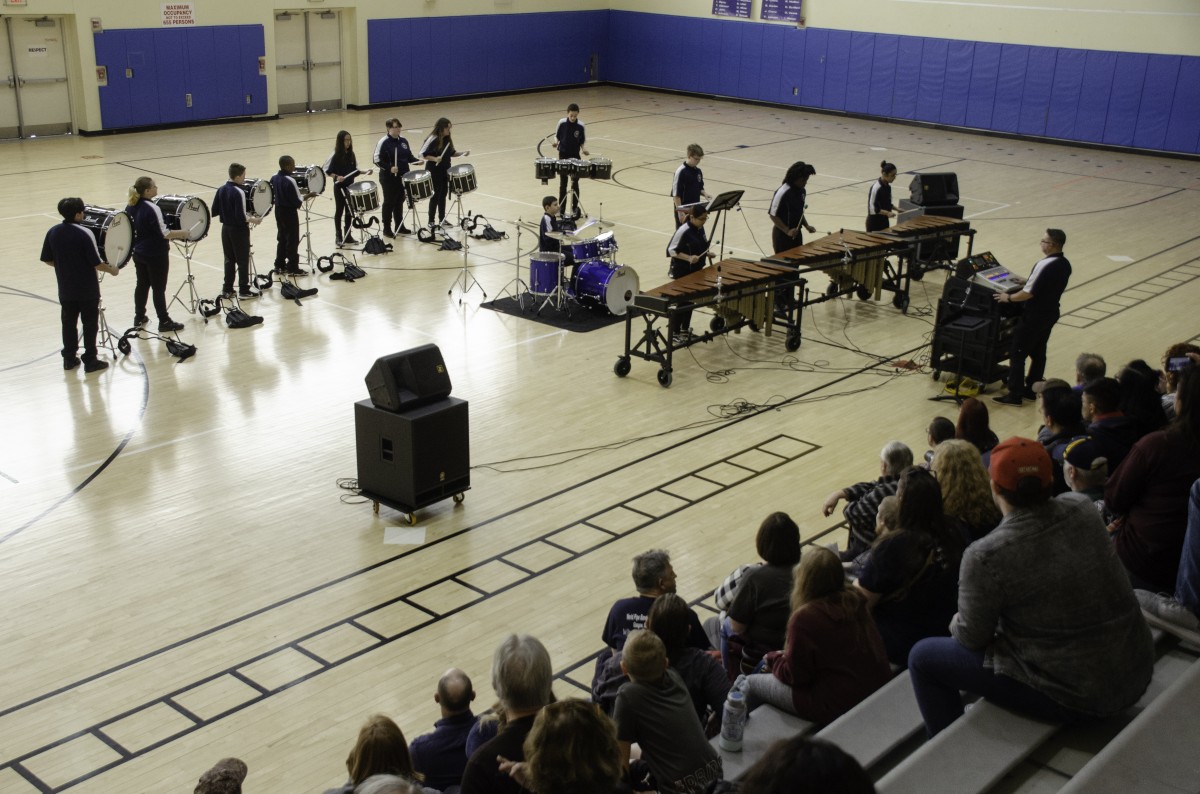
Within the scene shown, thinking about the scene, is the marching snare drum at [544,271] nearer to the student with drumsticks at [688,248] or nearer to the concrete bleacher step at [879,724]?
the student with drumsticks at [688,248]

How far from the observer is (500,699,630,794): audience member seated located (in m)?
3.55

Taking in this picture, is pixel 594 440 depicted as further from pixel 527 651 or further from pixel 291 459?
pixel 527 651

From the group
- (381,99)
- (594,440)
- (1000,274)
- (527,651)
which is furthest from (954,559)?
(381,99)

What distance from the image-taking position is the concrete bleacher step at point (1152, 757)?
12.4 ft

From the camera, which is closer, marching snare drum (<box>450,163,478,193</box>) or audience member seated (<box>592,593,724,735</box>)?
audience member seated (<box>592,593,724,735</box>)

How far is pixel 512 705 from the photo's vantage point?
167 inches

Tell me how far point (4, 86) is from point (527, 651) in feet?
73.4

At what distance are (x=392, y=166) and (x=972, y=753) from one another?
545 inches

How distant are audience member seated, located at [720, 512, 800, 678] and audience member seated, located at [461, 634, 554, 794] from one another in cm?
145

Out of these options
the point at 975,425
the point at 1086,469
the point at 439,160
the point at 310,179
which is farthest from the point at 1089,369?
the point at 439,160

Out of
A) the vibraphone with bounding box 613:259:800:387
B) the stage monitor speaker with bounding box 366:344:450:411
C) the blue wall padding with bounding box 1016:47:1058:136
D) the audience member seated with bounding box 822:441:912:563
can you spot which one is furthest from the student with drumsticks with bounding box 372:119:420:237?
the blue wall padding with bounding box 1016:47:1058:136

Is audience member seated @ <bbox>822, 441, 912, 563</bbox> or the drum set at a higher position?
audience member seated @ <bbox>822, 441, 912, 563</bbox>

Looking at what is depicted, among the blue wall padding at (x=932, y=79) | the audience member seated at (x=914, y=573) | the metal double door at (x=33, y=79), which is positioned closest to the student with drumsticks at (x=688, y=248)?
the audience member seated at (x=914, y=573)

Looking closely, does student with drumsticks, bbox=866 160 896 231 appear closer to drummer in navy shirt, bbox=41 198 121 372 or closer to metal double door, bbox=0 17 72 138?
drummer in navy shirt, bbox=41 198 121 372
